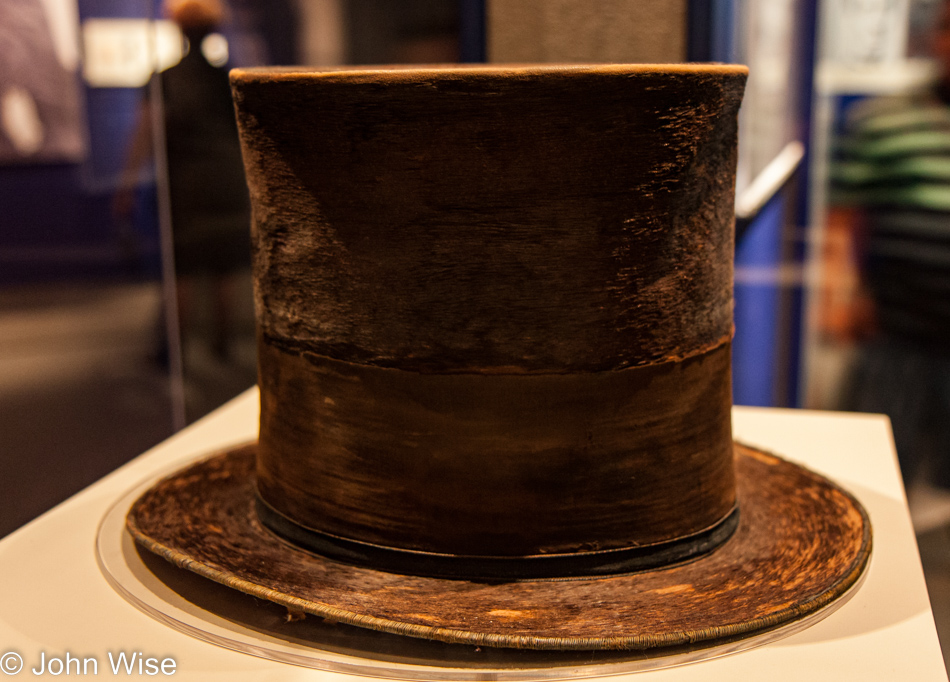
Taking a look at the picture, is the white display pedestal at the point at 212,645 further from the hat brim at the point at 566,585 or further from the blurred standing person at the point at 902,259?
the blurred standing person at the point at 902,259

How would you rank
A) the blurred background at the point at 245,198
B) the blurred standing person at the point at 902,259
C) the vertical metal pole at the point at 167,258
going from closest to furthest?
the blurred background at the point at 245,198 → the vertical metal pole at the point at 167,258 → the blurred standing person at the point at 902,259

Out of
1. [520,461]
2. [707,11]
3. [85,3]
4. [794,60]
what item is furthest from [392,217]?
[794,60]

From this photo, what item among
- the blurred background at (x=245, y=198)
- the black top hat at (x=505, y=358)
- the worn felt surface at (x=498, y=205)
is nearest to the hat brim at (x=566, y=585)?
the black top hat at (x=505, y=358)

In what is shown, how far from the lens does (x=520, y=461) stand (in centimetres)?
109

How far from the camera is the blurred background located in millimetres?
1721

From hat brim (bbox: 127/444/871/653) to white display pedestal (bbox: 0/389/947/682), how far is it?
1.6 inches

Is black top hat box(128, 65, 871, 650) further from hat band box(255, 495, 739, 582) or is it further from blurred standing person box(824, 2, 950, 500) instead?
blurred standing person box(824, 2, 950, 500)

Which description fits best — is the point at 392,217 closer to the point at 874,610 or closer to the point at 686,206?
the point at 686,206

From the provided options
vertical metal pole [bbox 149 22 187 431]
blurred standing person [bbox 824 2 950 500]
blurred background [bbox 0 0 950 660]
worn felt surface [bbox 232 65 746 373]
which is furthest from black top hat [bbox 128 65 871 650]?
blurred standing person [bbox 824 2 950 500]

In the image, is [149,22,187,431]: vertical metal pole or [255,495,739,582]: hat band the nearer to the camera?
[255,495,739,582]: hat band

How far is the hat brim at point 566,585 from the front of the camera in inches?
39.0

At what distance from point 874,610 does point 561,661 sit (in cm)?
44

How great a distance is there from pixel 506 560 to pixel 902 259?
7.28 ft

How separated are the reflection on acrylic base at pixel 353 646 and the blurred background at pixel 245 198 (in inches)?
26.0
